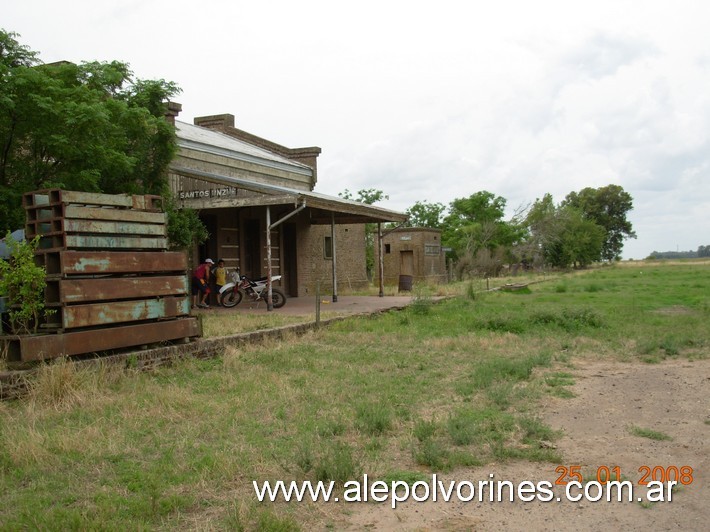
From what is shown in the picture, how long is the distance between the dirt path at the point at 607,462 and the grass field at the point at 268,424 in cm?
23

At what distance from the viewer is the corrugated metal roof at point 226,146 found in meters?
18.5

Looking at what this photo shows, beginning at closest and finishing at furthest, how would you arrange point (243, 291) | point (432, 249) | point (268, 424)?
point (268, 424)
point (243, 291)
point (432, 249)

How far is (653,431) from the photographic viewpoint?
572 centimetres

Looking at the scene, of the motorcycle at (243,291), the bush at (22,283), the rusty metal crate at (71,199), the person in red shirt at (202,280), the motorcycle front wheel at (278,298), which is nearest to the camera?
the bush at (22,283)

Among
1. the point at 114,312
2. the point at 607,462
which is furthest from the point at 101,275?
the point at 607,462

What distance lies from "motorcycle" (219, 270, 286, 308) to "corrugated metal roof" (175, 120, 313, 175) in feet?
13.5

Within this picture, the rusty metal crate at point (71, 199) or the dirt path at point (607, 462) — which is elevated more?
the rusty metal crate at point (71, 199)

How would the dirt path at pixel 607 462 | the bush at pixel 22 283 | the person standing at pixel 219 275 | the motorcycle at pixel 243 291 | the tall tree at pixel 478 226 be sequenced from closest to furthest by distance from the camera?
the dirt path at pixel 607 462 < the bush at pixel 22 283 < the motorcycle at pixel 243 291 < the person standing at pixel 219 275 < the tall tree at pixel 478 226

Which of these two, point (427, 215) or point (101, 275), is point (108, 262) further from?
point (427, 215)

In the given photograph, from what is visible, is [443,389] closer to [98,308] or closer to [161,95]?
[98,308]

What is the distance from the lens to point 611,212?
283 ft

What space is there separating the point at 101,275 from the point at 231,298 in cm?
872

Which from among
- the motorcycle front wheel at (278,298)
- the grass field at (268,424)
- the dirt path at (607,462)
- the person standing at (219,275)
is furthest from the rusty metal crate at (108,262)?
the motorcycle front wheel at (278,298)

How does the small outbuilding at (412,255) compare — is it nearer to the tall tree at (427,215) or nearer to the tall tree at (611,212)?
the tall tree at (427,215)
